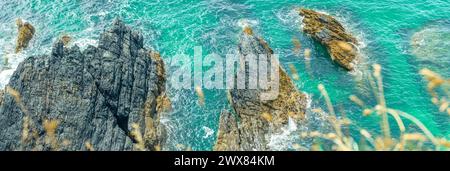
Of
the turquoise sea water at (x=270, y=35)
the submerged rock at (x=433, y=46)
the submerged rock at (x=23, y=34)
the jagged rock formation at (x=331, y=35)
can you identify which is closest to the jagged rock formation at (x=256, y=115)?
the turquoise sea water at (x=270, y=35)

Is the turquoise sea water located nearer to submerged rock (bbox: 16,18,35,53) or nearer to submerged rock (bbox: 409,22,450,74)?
submerged rock (bbox: 409,22,450,74)

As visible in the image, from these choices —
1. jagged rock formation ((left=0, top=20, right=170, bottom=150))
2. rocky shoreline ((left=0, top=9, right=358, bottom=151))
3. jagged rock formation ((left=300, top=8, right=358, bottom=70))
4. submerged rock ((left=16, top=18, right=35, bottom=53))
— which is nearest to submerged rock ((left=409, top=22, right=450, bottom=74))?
jagged rock formation ((left=300, top=8, right=358, bottom=70))

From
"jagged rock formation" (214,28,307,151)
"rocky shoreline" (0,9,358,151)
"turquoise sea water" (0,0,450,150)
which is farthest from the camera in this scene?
"turquoise sea water" (0,0,450,150)

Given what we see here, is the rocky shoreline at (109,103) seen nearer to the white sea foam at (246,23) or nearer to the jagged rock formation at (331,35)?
the jagged rock formation at (331,35)

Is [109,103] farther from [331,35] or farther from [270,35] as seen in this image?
[331,35]
